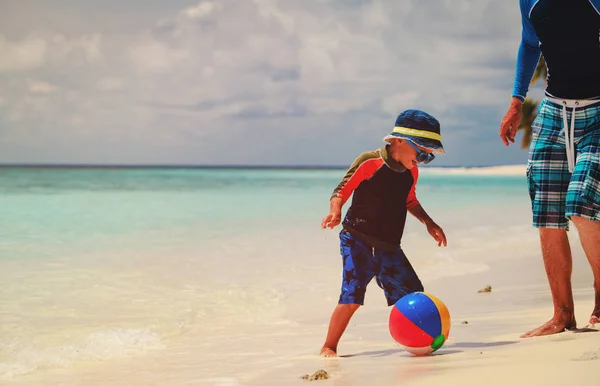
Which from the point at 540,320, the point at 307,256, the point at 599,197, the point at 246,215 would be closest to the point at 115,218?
the point at 246,215

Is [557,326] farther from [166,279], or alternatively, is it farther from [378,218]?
[166,279]

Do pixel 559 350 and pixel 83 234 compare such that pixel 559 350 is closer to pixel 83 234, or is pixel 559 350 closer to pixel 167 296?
pixel 167 296

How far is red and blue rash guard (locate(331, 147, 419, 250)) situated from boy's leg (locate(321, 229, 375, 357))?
0.06 m

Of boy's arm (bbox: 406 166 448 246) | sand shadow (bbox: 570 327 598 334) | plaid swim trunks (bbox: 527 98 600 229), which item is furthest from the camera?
boy's arm (bbox: 406 166 448 246)

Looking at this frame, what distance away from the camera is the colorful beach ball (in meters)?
3.94

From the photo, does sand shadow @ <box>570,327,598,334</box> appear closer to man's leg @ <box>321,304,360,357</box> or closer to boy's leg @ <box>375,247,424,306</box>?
boy's leg @ <box>375,247,424,306</box>

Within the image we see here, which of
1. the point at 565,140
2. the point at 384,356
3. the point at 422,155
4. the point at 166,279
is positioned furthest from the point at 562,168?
the point at 166,279

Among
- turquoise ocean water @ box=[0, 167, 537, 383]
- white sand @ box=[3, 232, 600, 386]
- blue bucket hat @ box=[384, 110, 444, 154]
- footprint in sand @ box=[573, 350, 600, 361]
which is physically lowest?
turquoise ocean water @ box=[0, 167, 537, 383]

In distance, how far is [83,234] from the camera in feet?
43.7

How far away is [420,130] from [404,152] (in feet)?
0.52

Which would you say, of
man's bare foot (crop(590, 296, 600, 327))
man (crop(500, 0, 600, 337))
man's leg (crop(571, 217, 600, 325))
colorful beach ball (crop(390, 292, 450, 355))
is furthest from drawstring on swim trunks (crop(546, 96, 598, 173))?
colorful beach ball (crop(390, 292, 450, 355))

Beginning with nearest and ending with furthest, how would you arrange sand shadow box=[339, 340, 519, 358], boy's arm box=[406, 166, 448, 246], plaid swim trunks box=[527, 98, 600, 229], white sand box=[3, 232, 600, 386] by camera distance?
white sand box=[3, 232, 600, 386]
plaid swim trunks box=[527, 98, 600, 229]
sand shadow box=[339, 340, 519, 358]
boy's arm box=[406, 166, 448, 246]

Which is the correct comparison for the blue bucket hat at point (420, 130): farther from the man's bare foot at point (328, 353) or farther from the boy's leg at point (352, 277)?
the man's bare foot at point (328, 353)

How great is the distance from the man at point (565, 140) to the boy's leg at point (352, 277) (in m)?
0.95
